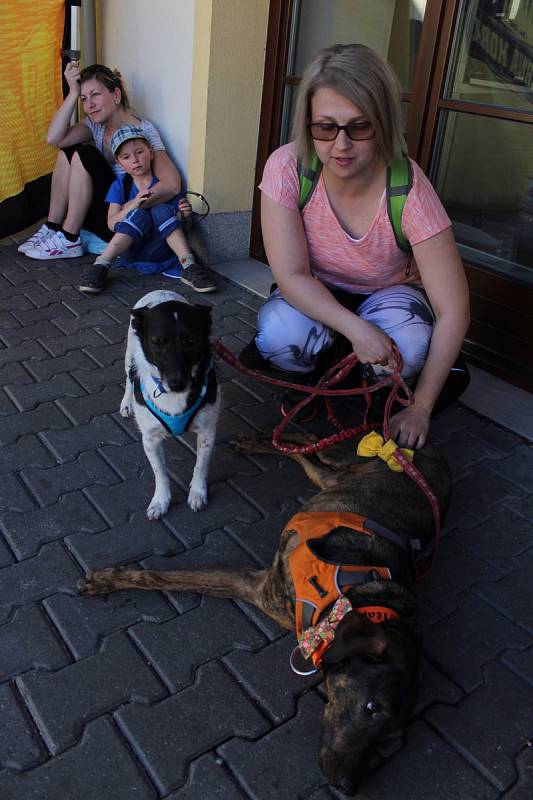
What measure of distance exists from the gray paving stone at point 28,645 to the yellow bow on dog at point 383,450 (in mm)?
1367

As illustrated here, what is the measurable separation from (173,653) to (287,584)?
1.54 ft

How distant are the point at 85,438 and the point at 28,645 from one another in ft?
4.24

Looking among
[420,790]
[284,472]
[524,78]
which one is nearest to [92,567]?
[284,472]

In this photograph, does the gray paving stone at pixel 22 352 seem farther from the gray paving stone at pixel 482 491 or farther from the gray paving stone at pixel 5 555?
the gray paving stone at pixel 482 491

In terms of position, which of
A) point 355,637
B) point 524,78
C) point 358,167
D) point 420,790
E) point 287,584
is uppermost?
point 524,78

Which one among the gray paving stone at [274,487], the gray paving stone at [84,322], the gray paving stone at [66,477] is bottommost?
the gray paving stone at [274,487]

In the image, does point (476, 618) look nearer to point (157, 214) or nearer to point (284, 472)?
point (284, 472)

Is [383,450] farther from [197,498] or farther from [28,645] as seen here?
[28,645]

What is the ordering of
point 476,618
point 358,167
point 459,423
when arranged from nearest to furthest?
point 476,618 → point 358,167 → point 459,423

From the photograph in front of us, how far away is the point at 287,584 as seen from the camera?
228 cm

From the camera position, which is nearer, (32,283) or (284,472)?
(284,472)

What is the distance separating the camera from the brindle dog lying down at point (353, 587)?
1.80 metres

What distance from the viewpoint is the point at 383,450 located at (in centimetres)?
265

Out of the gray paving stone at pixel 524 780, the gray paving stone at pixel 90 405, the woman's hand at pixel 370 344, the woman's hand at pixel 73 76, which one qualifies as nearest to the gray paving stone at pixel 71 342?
the gray paving stone at pixel 90 405
